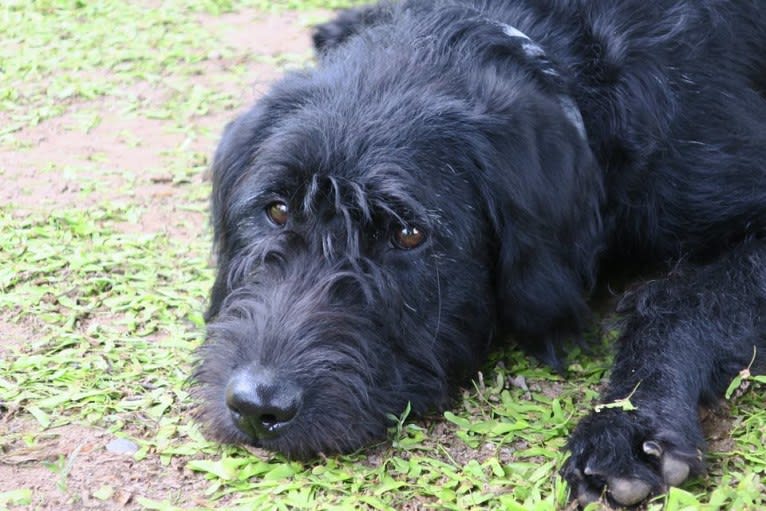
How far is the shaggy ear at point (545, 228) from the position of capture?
150 inches

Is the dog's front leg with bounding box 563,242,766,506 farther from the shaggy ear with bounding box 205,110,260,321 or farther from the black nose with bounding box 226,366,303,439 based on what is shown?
the shaggy ear with bounding box 205,110,260,321

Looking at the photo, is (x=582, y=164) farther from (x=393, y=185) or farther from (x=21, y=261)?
(x=21, y=261)

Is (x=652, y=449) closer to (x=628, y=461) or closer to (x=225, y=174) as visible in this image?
(x=628, y=461)

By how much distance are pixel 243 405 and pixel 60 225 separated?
8.09 ft

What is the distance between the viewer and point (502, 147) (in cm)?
381

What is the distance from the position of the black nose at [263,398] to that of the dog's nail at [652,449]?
3.72 ft

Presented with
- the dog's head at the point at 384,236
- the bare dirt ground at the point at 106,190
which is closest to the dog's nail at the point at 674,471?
the dog's head at the point at 384,236

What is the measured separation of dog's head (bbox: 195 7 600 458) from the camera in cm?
348

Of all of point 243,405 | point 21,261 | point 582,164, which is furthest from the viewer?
point 21,261

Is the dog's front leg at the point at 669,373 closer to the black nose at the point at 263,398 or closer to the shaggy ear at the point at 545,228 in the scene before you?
the shaggy ear at the point at 545,228

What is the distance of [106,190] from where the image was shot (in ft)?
18.9

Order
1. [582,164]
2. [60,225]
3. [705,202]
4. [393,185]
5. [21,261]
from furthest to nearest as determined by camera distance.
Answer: [60,225], [21,261], [705,202], [582,164], [393,185]

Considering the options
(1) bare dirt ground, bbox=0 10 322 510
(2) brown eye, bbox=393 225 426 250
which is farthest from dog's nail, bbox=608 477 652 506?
(1) bare dirt ground, bbox=0 10 322 510

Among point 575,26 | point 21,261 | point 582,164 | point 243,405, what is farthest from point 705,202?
point 21,261
